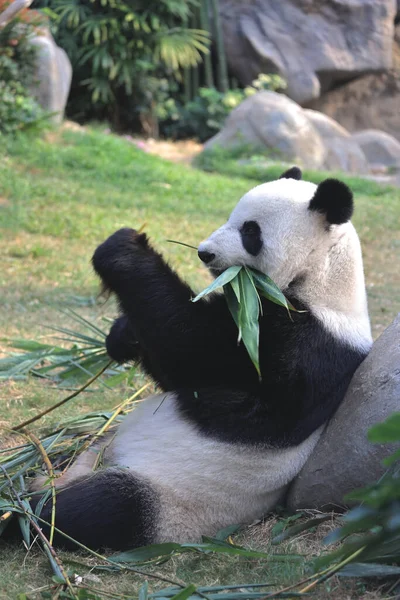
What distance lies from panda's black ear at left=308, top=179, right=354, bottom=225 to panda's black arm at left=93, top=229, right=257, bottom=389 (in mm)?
580

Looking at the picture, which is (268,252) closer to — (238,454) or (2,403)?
(238,454)

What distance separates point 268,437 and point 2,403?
2.05m

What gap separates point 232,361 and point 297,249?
0.56m

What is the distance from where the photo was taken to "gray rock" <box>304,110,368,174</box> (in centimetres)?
1456

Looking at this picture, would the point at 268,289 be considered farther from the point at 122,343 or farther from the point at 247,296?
the point at 122,343

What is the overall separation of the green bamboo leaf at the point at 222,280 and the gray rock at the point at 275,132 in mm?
10956

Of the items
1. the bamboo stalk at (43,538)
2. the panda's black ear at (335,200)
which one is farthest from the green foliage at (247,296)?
the bamboo stalk at (43,538)

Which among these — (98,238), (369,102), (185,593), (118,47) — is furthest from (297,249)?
(369,102)

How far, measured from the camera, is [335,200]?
3127 millimetres

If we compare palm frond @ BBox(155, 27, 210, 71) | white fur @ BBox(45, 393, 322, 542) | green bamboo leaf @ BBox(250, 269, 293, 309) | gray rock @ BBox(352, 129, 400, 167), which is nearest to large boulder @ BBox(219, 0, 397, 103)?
palm frond @ BBox(155, 27, 210, 71)

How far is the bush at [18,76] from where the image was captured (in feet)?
35.6

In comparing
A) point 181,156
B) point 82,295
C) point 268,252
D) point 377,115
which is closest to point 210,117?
point 181,156

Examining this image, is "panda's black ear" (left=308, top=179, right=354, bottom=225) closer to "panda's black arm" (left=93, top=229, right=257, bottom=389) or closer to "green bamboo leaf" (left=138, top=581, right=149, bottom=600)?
"panda's black arm" (left=93, top=229, right=257, bottom=389)

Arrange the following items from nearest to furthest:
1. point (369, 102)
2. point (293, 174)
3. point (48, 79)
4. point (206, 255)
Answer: point (206, 255), point (293, 174), point (48, 79), point (369, 102)
